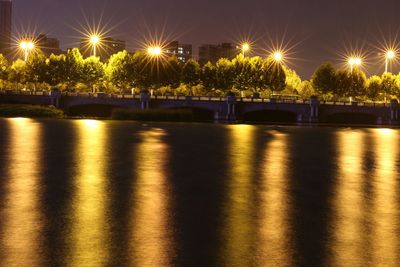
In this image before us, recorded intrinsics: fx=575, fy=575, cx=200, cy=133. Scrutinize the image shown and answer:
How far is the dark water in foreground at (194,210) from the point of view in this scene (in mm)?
9031

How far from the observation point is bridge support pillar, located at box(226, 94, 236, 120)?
84688 millimetres

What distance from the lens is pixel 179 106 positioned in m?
84.9

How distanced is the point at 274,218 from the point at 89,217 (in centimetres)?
373

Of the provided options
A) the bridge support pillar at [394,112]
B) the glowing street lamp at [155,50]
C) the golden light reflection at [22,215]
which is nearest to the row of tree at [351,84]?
the bridge support pillar at [394,112]

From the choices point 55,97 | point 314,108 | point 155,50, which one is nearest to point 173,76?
point 155,50

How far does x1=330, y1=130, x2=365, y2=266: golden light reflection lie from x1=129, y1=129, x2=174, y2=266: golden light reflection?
272cm

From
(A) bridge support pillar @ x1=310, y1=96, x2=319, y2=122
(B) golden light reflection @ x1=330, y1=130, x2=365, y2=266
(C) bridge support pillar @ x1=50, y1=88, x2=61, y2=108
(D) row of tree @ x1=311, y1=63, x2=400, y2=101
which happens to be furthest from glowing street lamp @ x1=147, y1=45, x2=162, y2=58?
(B) golden light reflection @ x1=330, y1=130, x2=365, y2=266

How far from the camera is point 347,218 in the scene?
11945mm

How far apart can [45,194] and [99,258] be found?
5.65 metres

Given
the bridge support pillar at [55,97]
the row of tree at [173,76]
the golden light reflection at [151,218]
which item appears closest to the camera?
the golden light reflection at [151,218]

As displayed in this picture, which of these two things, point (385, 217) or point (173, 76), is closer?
point (385, 217)

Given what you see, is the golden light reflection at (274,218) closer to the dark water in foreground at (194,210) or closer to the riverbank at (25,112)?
the dark water in foreground at (194,210)

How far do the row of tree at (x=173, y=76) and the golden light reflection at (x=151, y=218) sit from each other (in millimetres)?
Result: 92522

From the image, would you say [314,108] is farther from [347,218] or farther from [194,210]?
Result: [194,210]
